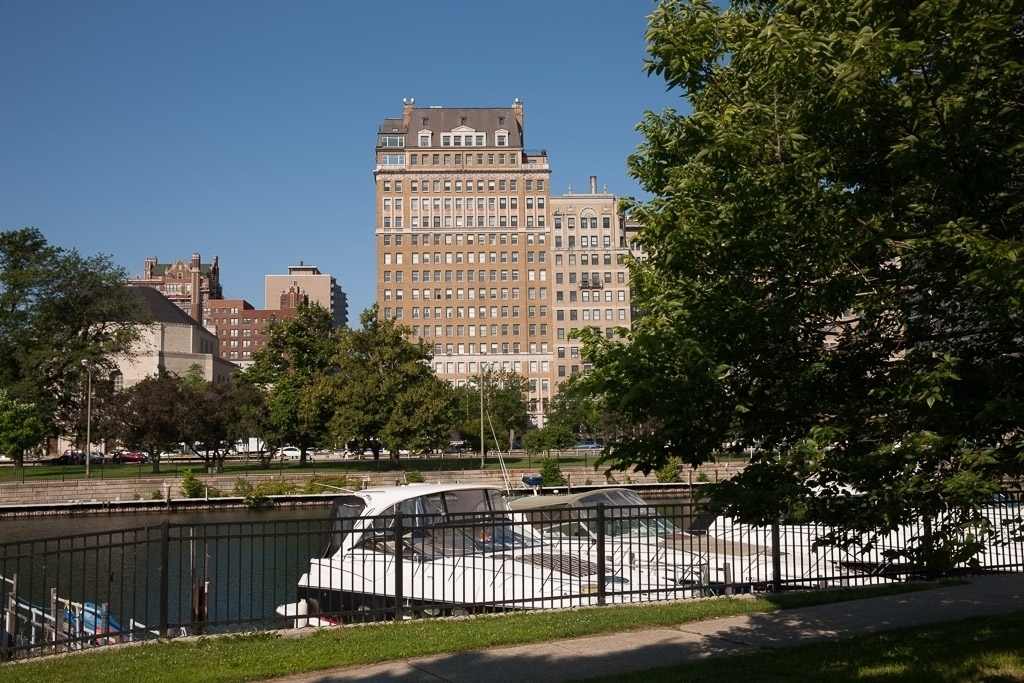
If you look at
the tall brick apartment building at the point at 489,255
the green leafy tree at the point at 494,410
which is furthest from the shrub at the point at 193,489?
the tall brick apartment building at the point at 489,255

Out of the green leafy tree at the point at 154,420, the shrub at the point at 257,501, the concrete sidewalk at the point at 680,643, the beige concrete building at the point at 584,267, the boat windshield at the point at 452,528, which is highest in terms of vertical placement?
the beige concrete building at the point at 584,267

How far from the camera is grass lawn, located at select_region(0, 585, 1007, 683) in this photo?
9.44 meters

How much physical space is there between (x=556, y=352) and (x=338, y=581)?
374 feet

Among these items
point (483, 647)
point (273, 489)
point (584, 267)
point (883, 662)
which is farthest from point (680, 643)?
point (584, 267)

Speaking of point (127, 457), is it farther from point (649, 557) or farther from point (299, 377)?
point (649, 557)

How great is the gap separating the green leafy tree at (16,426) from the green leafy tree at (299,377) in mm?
15331

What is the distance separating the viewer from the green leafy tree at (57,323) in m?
74.2

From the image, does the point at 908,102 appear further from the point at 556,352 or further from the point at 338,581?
the point at 556,352

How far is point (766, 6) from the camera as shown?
1233 cm

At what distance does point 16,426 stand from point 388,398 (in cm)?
2450

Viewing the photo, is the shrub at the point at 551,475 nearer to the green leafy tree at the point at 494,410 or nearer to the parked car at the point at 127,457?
the green leafy tree at the point at 494,410

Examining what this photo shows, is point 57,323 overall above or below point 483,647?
above

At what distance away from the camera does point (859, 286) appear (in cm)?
797

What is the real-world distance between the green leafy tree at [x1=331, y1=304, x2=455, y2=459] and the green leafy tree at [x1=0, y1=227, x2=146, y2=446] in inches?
823
